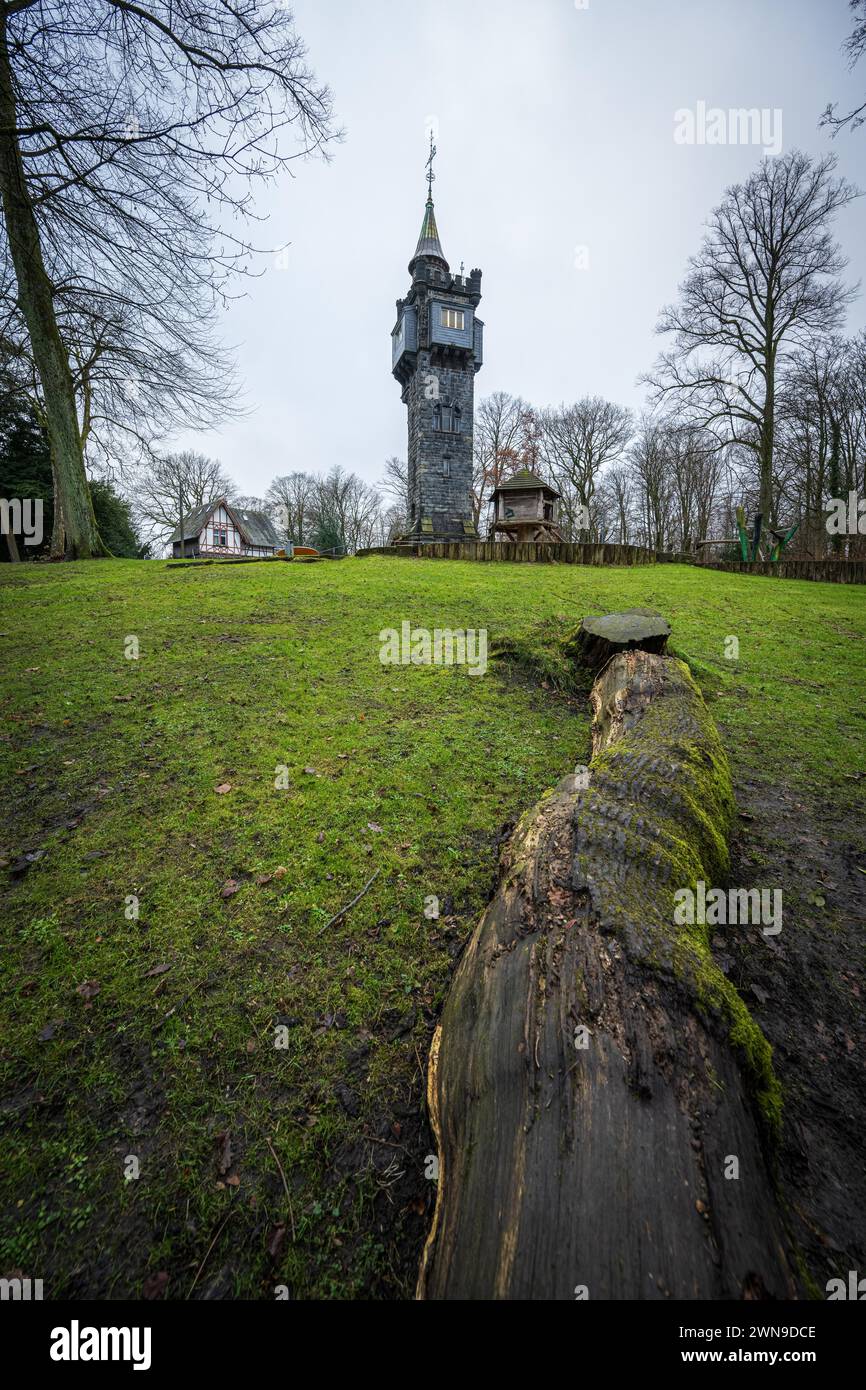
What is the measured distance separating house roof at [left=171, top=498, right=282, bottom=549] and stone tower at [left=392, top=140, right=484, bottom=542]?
23709 mm

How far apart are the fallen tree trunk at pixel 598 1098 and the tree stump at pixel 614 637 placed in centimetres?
373

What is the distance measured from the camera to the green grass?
1700 millimetres

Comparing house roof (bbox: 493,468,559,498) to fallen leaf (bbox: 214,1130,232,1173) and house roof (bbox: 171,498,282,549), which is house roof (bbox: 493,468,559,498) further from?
house roof (bbox: 171,498,282,549)

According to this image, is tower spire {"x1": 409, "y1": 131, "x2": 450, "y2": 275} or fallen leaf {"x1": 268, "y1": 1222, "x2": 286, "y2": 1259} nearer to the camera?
fallen leaf {"x1": 268, "y1": 1222, "x2": 286, "y2": 1259}

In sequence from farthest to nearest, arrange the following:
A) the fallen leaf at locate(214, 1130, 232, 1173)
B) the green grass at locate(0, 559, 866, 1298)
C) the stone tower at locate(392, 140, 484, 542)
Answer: the stone tower at locate(392, 140, 484, 542)
the fallen leaf at locate(214, 1130, 232, 1173)
the green grass at locate(0, 559, 866, 1298)

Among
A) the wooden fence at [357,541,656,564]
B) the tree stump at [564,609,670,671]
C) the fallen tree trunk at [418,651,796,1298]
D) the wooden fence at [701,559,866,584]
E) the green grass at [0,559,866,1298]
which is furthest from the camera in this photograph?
the wooden fence at [357,541,656,564]

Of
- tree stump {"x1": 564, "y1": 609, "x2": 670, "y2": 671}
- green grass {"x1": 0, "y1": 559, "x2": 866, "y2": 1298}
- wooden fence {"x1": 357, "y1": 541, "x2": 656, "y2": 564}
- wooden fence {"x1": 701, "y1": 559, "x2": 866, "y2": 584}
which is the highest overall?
wooden fence {"x1": 357, "y1": 541, "x2": 656, "y2": 564}

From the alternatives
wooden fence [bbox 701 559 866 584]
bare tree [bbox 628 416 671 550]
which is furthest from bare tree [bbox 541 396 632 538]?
wooden fence [bbox 701 559 866 584]

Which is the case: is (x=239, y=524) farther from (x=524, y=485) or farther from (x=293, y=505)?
(x=524, y=485)

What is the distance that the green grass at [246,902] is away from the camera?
1.70m

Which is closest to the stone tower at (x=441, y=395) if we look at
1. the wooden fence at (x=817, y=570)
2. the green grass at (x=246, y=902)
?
the wooden fence at (x=817, y=570)

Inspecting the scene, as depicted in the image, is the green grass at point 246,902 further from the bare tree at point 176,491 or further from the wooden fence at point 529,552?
the bare tree at point 176,491
